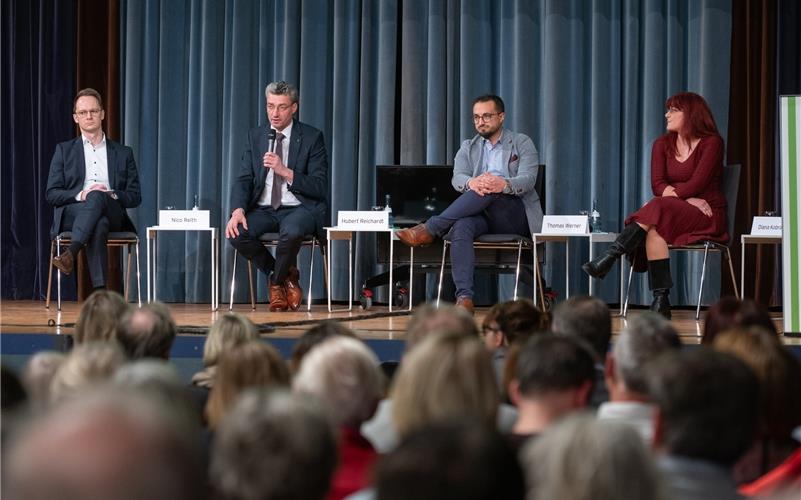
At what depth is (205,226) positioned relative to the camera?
21.4 feet

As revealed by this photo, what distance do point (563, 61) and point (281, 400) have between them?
20.9 feet

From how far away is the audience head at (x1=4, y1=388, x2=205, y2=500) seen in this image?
0.78 metres

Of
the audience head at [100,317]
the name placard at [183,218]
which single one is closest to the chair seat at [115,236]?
the name placard at [183,218]

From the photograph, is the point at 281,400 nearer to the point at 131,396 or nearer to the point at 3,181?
the point at 131,396

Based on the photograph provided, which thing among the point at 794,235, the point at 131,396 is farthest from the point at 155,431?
the point at 794,235

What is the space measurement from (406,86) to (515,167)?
5.03ft

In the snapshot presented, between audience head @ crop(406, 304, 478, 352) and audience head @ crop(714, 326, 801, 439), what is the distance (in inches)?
27.3

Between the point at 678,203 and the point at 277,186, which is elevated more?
the point at 277,186

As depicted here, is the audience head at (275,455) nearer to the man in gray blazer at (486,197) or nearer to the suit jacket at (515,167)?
the man in gray blazer at (486,197)

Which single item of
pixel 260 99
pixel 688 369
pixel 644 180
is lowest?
pixel 688 369

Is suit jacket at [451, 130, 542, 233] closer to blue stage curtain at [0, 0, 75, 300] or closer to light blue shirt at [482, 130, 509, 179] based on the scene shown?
light blue shirt at [482, 130, 509, 179]

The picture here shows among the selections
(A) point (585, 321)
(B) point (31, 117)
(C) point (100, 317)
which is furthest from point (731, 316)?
(B) point (31, 117)

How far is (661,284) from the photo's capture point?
18.8 ft

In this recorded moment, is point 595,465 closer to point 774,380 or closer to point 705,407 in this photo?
point 705,407
